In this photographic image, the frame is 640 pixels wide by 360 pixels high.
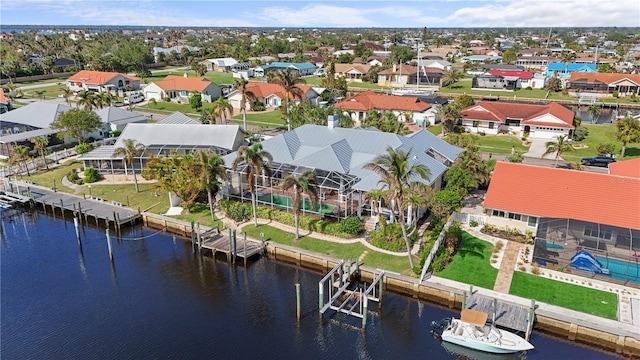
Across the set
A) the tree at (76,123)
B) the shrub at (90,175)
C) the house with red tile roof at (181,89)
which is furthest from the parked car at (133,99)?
the shrub at (90,175)

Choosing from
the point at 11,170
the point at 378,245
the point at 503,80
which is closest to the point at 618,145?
the point at 378,245

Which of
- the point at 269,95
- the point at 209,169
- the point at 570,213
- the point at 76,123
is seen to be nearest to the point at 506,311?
the point at 570,213

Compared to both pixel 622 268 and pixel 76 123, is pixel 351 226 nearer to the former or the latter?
pixel 622 268

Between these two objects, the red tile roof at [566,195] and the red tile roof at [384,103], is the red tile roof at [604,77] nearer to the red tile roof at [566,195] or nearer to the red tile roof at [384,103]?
the red tile roof at [384,103]

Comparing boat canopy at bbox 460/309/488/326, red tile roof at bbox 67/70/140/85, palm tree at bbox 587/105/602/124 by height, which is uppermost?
red tile roof at bbox 67/70/140/85

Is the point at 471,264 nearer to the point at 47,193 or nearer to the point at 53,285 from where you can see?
the point at 53,285

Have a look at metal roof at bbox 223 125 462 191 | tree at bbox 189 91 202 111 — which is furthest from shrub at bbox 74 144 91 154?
tree at bbox 189 91 202 111

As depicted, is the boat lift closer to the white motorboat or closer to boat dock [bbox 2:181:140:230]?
the white motorboat
